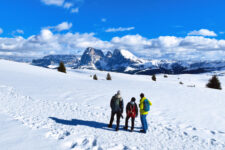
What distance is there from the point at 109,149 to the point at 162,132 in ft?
14.5

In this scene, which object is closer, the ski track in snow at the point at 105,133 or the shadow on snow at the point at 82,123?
the ski track in snow at the point at 105,133

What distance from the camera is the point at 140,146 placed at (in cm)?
870

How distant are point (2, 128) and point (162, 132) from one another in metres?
9.52

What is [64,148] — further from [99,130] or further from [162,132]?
[162,132]

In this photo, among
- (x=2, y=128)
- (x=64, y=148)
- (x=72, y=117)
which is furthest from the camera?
(x=72, y=117)

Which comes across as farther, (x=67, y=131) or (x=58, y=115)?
(x=58, y=115)

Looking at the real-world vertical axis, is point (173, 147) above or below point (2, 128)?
below

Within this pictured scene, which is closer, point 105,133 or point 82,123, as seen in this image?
point 105,133

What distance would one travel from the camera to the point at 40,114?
45.1 ft

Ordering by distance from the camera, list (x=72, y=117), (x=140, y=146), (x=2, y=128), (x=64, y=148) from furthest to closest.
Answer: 1. (x=72, y=117)
2. (x=2, y=128)
3. (x=140, y=146)
4. (x=64, y=148)

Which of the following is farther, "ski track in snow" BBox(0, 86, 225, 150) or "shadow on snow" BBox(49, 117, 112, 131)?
"shadow on snow" BBox(49, 117, 112, 131)

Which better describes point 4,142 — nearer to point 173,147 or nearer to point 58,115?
point 58,115

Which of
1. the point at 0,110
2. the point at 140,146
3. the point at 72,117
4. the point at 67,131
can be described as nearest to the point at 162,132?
the point at 140,146

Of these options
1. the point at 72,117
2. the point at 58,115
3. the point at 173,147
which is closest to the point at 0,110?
the point at 58,115
